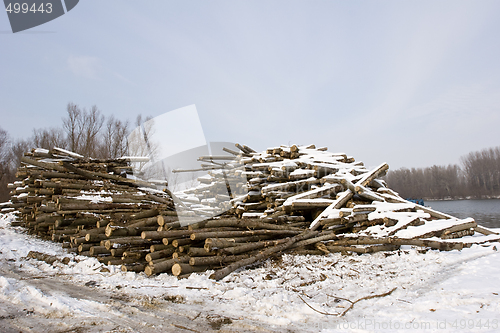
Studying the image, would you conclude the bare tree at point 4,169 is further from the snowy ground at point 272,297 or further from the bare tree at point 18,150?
the snowy ground at point 272,297

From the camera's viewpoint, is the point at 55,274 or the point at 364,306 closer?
the point at 364,306

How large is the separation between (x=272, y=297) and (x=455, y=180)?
226 feet

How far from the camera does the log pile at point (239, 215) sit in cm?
496

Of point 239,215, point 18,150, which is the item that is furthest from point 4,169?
point 239,215

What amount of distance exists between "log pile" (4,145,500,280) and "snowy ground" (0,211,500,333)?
42cm

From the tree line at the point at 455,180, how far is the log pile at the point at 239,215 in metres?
45.3

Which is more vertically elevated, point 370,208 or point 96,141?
point 96,141

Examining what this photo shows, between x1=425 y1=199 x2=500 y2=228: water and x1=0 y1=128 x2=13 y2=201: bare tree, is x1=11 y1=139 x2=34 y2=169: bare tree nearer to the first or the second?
x1=0 y1=128 x2=13 y2=201: bare tree

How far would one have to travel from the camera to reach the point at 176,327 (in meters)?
2.71

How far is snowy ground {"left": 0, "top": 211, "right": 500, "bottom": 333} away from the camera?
274 centimetres

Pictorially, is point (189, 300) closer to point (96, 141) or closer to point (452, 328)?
point (452, 328)

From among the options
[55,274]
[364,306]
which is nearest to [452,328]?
[364,306]

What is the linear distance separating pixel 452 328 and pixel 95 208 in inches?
308

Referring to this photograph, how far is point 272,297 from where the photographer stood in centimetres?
335
